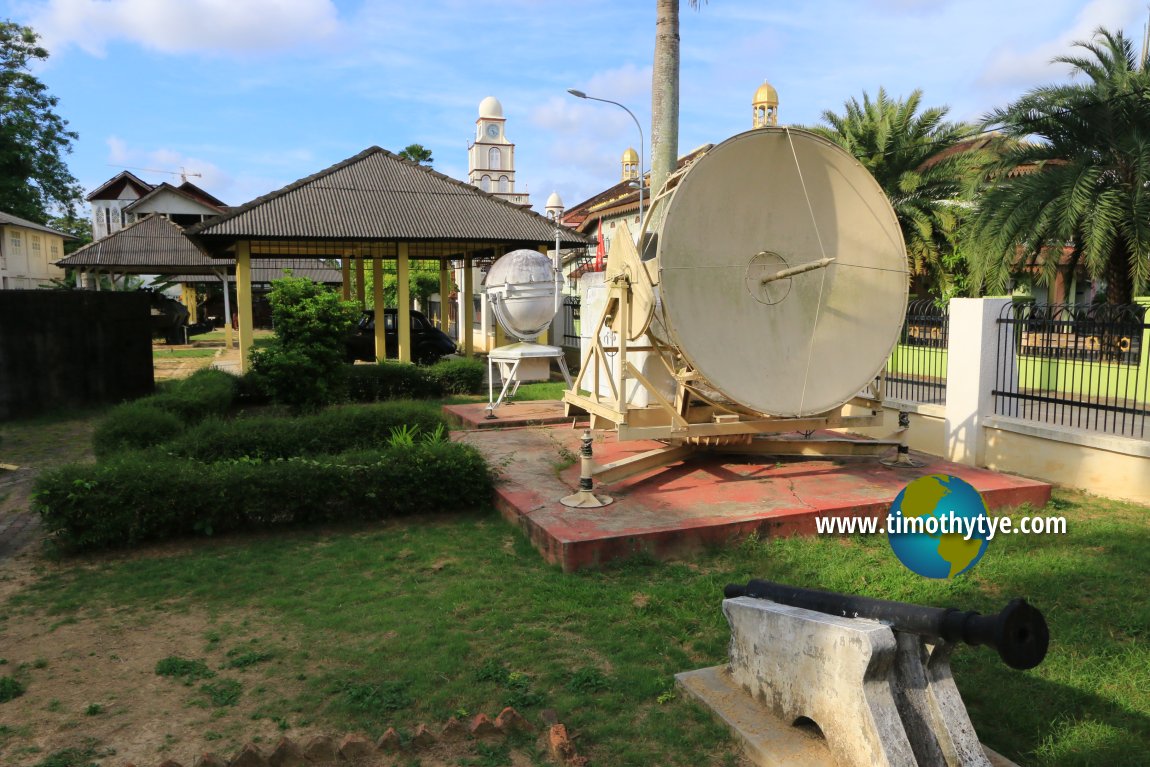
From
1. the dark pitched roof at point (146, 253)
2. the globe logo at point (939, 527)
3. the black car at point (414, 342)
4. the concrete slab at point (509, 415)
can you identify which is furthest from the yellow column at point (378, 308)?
the globe logo at point (939, 527)

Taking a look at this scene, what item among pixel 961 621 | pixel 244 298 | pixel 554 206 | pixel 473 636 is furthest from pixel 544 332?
pixel 554 206

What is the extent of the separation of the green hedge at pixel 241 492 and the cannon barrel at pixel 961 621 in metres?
4.55

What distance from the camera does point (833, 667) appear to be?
3178 millimetres

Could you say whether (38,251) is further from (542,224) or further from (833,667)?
(833,667)

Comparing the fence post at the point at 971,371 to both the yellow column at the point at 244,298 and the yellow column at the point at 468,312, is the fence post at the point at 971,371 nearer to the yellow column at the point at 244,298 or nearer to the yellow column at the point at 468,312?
the yellow column at the point at 468,312

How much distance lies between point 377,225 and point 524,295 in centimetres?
612

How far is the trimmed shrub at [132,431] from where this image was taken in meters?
8.53

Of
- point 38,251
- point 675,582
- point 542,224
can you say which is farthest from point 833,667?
point 38,251

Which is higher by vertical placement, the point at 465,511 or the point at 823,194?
the point at 823,194

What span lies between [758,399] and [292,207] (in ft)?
46.7

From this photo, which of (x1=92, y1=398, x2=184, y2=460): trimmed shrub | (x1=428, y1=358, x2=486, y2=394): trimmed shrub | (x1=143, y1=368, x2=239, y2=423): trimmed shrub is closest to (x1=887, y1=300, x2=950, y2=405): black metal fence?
(x1=428, y1=358, x2=486, y2=394): trimmed shrub

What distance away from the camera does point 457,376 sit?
54.3 ft

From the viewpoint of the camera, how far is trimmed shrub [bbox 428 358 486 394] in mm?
16469

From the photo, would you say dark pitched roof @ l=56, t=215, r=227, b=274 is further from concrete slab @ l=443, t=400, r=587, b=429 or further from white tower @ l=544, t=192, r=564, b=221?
white tower @ l=544, t=192, r=564, b=221
